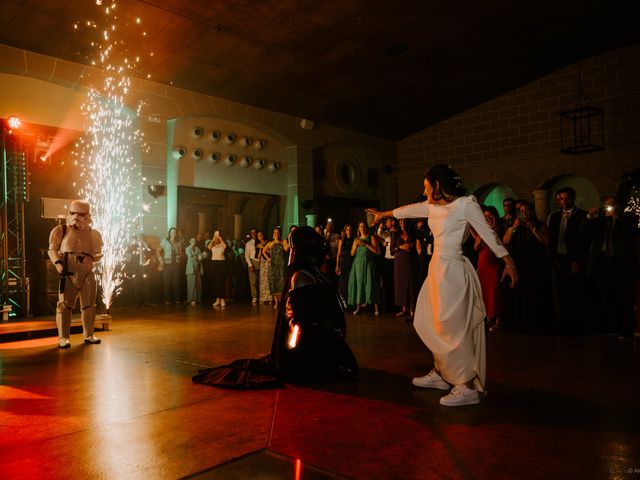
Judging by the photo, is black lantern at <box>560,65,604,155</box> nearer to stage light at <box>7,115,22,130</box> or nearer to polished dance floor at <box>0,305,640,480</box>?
polished dance floor at <box>0,305,640,480</box>

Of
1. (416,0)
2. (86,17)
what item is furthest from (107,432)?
(416,0)

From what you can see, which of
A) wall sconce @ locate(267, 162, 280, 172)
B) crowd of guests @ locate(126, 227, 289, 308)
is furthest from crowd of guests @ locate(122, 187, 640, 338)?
wall sconce @ locate(267, 162, 280, 172)

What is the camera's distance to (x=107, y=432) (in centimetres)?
278

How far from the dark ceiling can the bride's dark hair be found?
5.90 meters

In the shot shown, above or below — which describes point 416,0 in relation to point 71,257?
above

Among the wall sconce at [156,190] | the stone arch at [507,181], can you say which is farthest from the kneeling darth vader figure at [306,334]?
the stone arch at [507,181]

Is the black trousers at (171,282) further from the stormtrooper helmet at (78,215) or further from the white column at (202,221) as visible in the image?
the stormtrooper helmet at (78,215)

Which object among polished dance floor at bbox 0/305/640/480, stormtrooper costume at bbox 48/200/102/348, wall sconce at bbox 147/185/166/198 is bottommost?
polished dance floor at bbox 0/305/640/480

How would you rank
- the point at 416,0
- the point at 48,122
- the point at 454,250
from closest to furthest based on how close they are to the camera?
the point at 454,250
the point at 416,0
the point at 48,122

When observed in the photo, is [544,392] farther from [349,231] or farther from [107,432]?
[349,231]

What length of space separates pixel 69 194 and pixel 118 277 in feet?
6.00

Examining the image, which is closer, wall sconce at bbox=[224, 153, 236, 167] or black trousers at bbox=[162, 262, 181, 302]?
black trousers at bbox=[162, 262, 181, 302]

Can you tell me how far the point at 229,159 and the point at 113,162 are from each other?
261cm

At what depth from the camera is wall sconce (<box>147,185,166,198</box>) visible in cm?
1034
